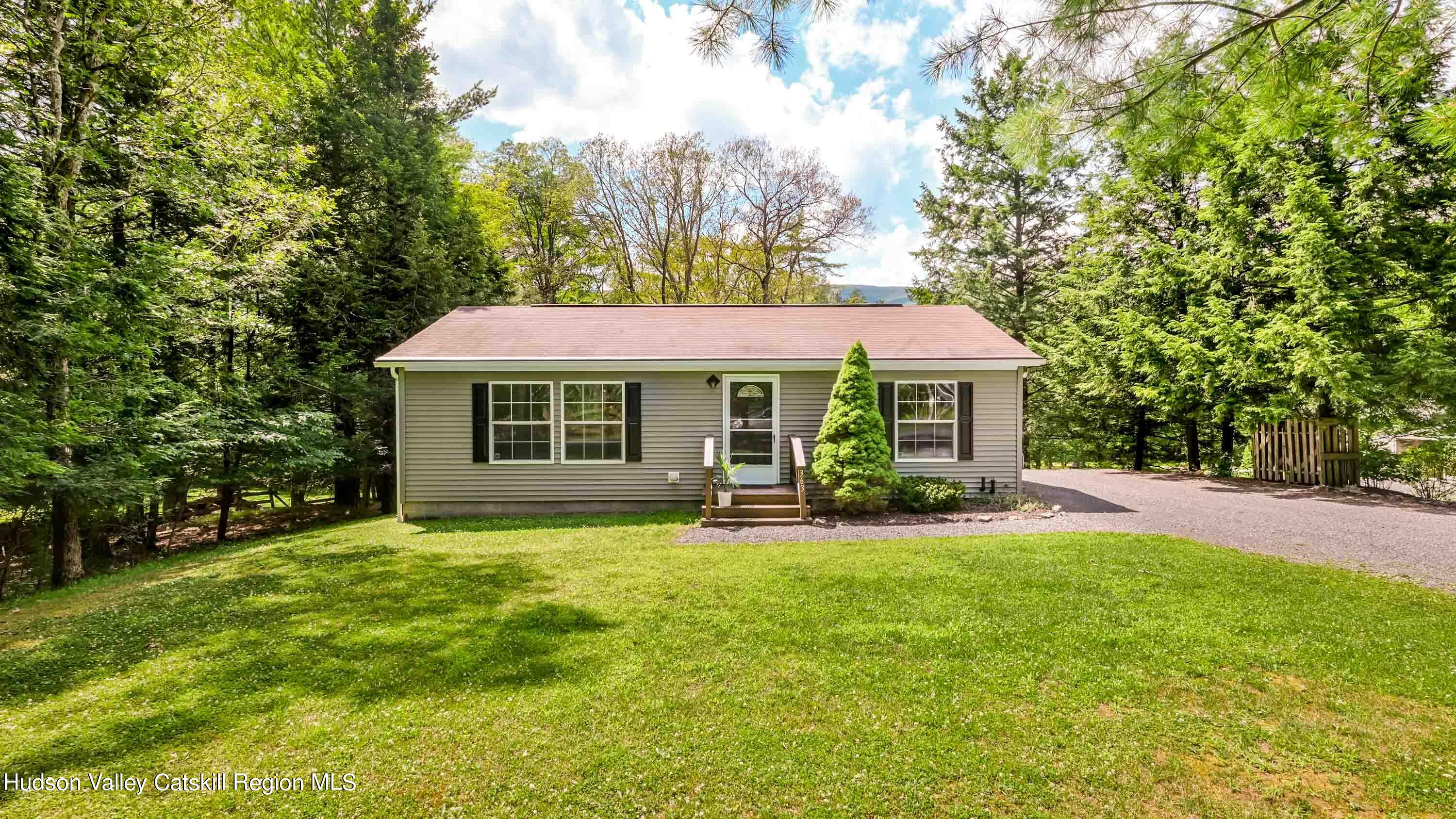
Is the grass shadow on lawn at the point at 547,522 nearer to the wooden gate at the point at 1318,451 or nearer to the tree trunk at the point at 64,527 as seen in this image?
the tree trunk at the point at 64,527

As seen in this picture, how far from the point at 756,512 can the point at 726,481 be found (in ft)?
3.25

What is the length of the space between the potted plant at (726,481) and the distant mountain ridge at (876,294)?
29.9 ft

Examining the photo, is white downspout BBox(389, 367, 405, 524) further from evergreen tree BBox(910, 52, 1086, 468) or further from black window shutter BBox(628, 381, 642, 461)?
evergreen tree BBox(910, 52, 1086, 468)

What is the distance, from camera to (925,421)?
9648 millimetres

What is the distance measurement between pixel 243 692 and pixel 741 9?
5608mm

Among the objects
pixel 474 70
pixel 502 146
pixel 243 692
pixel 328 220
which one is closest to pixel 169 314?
pixel 328 220

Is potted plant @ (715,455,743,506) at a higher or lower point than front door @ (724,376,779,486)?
lower

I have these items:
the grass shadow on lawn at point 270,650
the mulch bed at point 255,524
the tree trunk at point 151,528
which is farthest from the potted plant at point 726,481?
the tree trunk at point 151,528

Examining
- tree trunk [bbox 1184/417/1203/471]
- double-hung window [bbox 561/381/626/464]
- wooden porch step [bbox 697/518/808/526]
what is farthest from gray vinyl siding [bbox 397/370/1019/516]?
tree trunk [bbox 1184/417/1203/471]

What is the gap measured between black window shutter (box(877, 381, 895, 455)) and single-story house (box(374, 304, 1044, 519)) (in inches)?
0.8

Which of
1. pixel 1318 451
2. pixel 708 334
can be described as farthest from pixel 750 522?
pixel 1318 451

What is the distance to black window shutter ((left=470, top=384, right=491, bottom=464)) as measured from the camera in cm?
930

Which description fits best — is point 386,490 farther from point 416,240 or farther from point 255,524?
point 416,240

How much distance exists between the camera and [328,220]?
11.6 metres
